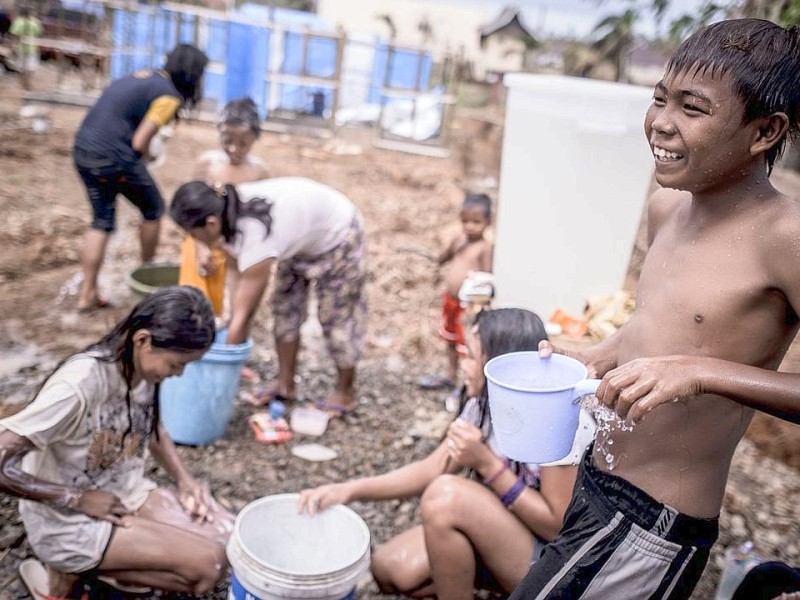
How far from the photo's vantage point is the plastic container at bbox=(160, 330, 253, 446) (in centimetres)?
300

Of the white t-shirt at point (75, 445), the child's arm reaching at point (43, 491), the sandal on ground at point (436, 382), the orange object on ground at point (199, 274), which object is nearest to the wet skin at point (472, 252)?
the sandal on ground at point (436, 382)

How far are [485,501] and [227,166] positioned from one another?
9.05ft

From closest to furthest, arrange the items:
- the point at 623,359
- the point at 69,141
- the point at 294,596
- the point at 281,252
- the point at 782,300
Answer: the point at 782,300 → the point at 623,359 → the point at 294,596 → the point at 281,252 → the point at 69,141

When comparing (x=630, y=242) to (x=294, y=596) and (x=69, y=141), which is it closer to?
(x=294, y=596)

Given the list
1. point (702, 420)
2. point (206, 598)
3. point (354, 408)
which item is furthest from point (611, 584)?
point (354, 408)

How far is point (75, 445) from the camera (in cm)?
201

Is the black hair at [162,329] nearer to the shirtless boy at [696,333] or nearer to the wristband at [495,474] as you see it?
the wristband at [495,474]

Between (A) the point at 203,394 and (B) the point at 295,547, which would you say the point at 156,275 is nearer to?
(A) the point at 203,394

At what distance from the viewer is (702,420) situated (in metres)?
1.37

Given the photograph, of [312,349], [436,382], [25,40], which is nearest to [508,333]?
[436,382]

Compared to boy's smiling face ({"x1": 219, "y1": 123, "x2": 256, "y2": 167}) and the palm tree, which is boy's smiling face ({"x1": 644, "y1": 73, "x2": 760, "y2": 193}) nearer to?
boy's smiling face ({"x1": 219, "y1": 123, "x2": 256, "y2": 167})

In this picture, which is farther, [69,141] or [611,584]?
[69,141]

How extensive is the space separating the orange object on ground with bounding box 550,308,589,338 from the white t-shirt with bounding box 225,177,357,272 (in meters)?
1.11

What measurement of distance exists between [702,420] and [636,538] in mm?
270
